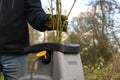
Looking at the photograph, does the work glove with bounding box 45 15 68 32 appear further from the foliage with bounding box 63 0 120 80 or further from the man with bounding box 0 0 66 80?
the foliage with bounding box 63 0 120 80

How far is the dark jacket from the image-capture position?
3033 mm

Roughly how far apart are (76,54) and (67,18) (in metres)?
0.39

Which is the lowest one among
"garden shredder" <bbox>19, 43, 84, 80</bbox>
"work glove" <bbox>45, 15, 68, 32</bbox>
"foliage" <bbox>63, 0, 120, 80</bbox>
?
"foliage" <bbox>63, 0, 120, 80</bbox>

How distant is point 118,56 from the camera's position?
34.4ft

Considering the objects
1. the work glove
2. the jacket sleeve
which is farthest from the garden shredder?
the jacket sleeve

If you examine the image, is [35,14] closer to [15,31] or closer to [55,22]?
[15,31]

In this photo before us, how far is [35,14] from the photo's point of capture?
303cm

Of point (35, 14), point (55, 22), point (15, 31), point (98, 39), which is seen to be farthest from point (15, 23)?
point (98, 39)

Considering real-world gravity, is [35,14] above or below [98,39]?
above

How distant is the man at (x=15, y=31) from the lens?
2.98 metres

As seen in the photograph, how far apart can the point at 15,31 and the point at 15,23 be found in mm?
59

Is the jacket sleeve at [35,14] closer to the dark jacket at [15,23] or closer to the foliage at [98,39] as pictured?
the dark jacket at [15,23]

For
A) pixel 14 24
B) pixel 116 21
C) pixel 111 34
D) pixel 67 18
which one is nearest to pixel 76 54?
pixel 67 18

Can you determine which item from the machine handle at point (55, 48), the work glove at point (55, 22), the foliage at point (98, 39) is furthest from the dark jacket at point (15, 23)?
the foliage at point (98, 39)
